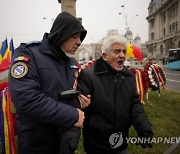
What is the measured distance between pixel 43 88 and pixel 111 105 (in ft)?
2.61

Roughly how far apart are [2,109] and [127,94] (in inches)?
68.8

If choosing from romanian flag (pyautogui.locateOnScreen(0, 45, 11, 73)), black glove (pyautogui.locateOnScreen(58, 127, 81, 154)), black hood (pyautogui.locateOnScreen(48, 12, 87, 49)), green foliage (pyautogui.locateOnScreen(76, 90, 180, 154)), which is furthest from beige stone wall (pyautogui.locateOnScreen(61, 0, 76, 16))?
black glove (pyautogui.locateOnScreen(58, 127, 81, 154))

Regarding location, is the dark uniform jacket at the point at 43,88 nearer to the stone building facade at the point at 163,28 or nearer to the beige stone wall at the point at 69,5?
the beige stone wall at the point at 69,5

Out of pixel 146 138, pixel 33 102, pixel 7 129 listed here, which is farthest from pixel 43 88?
pixel 7 129

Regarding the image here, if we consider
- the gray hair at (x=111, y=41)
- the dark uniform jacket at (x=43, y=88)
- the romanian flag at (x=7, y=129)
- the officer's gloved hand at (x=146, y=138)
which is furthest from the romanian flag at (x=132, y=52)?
the dark uniform jacket at (x=43, y=88)

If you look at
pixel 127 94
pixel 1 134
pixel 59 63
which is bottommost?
pixel 1 134

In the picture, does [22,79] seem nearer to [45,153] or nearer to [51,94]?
[51,94]

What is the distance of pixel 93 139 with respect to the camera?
2281 millimetres

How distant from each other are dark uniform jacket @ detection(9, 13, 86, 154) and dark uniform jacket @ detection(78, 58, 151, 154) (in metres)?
0.36

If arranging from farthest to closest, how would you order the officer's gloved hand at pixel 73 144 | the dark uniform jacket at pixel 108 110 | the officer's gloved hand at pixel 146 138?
1. the dark uniform jacket at pixel 108 110
2. the officer's gloved hand at pixel 146 138
3. the officer's gloved hand at pixel 73 144

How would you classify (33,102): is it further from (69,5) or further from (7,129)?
(69,5)

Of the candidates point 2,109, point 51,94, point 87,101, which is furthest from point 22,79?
point 2,109

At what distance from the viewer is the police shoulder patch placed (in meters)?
1.52

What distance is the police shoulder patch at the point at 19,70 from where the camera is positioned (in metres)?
1.52
